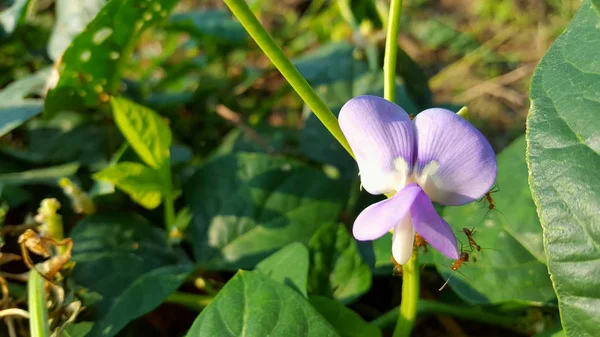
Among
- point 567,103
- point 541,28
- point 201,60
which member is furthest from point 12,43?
point 541,28

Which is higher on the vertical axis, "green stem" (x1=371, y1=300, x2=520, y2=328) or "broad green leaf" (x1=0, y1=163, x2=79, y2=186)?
"broad green leaf" (x1=0, y1=163, x2=79, y2=186)

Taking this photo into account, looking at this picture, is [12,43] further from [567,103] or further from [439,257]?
[567,103]

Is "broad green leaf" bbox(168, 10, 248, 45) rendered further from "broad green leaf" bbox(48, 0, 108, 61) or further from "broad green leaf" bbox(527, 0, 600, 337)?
"broad green leaf" bbox(527, 0, 600, 337)

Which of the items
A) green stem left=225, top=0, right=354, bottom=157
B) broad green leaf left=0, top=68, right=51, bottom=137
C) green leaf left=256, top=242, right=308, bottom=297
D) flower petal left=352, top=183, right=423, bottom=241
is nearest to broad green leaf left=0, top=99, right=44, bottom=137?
broad green leaf left=0, top=68, right=51, bottom=137

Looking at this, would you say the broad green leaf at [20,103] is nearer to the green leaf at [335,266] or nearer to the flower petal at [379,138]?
the green leaf at [335,266]

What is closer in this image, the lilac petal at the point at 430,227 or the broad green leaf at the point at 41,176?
the lilac petal at the point at 430,227

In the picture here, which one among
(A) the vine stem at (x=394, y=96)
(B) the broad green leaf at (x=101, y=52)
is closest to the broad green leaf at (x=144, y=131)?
(B) the broad green leaf at (x=101, y=52)
